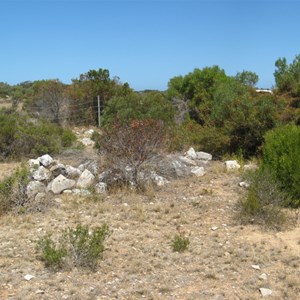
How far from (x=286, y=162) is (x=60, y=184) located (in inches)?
166

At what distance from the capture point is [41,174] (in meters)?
8.63

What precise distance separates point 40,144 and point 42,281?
7396 millimetres

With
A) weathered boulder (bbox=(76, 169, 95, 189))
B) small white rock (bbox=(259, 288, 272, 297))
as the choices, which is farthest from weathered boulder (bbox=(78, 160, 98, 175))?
small white rock (bbox=(259, 288, 272, 297))

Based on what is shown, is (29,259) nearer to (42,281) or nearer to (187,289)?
(42,281)

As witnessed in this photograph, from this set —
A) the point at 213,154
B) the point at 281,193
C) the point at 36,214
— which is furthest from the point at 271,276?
the point at 213,154

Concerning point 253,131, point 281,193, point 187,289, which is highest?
point 253,131

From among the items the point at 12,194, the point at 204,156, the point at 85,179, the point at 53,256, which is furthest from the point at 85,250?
the point at 204,156

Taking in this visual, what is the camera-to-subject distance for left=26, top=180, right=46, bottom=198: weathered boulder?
24.7 feet

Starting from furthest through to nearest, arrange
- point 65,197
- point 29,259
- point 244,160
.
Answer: point 244,160, point 65,197, point 29,259

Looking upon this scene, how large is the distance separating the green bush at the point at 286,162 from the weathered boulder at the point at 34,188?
13.7 feet

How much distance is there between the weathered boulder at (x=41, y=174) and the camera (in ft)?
28.0

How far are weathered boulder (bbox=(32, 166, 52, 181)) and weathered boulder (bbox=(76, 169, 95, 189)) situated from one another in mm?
716

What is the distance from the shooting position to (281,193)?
676 centimetres

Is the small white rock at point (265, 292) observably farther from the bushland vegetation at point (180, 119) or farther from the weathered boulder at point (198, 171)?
the weathered boulder at point (198, 171)
